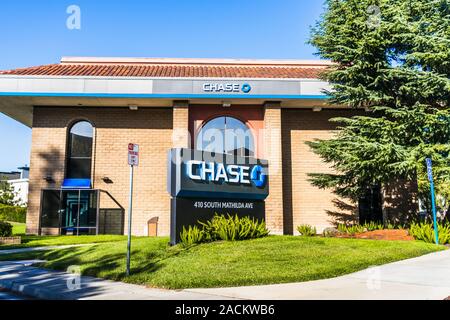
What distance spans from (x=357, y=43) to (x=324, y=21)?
8.71 feet

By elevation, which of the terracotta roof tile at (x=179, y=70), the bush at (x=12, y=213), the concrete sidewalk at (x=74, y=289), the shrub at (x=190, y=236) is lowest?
the concrete sidewalk at (x=74, y=289)

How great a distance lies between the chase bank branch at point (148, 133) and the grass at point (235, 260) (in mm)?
8844

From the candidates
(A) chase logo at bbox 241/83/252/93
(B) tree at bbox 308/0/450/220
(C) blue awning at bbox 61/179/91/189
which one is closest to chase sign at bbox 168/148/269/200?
(B) tree at bbox 308/0/450/220

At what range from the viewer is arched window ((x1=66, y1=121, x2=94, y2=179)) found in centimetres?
2262

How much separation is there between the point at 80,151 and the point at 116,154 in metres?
2.19

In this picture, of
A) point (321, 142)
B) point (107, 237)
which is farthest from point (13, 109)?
point (321, 142)

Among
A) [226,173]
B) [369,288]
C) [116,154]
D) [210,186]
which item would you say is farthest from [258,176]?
[116,154]

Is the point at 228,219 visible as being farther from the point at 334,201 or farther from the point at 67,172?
the point at 67,172

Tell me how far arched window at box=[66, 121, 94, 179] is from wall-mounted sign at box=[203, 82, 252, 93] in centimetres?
725

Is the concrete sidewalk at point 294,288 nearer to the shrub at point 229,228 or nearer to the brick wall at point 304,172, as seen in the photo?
the shrub at point 229,228

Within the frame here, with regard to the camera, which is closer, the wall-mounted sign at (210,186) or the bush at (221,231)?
the bush at (221,231)

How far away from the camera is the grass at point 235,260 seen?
26.3 feet

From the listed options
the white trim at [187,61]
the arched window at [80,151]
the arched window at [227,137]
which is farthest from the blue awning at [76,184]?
the white trim at [187,61]
